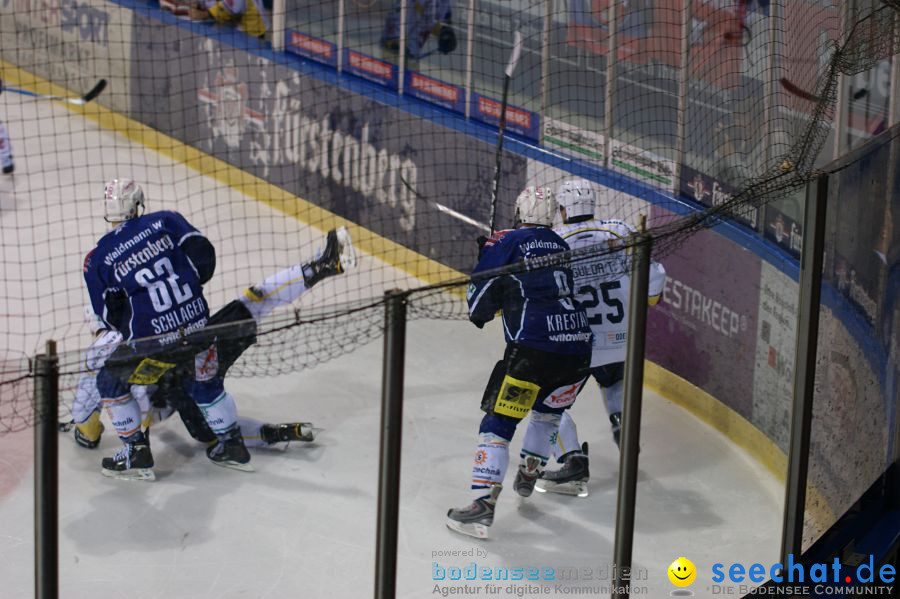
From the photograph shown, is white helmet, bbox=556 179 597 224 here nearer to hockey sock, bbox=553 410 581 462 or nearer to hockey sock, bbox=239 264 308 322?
hockey sock, bbox=553 410 581 462

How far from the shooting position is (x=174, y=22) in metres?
8.61

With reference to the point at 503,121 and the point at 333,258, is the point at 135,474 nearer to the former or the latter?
the point at 333,258

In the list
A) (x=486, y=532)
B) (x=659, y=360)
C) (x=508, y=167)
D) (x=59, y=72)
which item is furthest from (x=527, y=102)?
(x=59, y=72)

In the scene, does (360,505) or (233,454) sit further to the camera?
(233,454)

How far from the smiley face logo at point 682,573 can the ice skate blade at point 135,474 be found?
1.83m

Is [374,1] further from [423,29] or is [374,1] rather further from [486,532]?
[486,532]

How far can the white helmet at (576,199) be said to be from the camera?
16.5ft

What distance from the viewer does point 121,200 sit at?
5008 mm

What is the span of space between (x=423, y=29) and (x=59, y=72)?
3.26 metres

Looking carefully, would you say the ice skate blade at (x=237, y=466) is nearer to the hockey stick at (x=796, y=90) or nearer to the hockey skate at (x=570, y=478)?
the hockey skate at (x=570, y=478)

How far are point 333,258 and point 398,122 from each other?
6.61ft

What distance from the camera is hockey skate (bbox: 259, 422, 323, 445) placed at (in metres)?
5.39

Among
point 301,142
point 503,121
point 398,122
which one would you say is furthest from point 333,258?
point 301,142

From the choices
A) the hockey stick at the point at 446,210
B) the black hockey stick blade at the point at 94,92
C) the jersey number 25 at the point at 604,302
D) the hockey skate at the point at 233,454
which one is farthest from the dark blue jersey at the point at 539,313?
the black hockey stick blade at the point at 94,92
